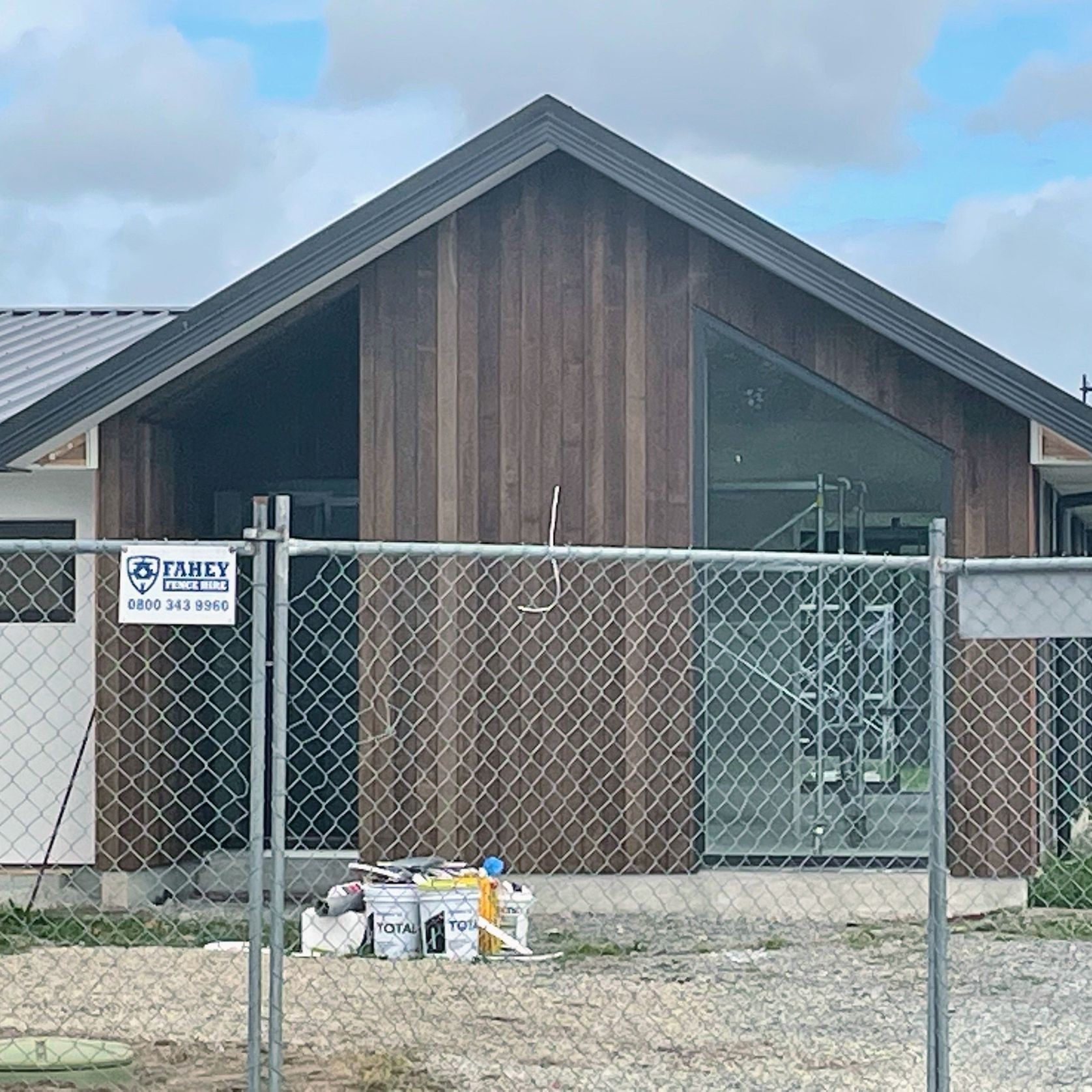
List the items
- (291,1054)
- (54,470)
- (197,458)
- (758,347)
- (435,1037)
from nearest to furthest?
(291,1054) < (435,1037) < (758,347) < (54,470) < (197,458)

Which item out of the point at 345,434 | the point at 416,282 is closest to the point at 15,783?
the point at 345,434

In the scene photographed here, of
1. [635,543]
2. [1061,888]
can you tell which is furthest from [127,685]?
[1061,888]

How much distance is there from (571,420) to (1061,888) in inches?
156

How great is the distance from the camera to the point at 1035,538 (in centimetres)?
1094

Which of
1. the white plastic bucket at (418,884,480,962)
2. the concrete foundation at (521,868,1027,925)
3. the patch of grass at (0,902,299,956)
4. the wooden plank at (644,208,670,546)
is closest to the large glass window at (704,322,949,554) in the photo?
the wooden plank at (644,208,670,546)

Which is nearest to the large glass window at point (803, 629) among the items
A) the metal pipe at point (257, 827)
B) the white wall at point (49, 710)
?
the white wall at point (49, 710)

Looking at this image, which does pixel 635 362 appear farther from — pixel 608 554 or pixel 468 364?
pixel 608 554

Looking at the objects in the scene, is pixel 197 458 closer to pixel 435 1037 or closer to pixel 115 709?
pixel 115 709

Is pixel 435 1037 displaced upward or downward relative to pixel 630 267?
downward

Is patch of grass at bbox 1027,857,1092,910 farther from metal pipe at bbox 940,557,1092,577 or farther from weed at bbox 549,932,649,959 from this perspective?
metal pipe at bbox 940,557,1092,577

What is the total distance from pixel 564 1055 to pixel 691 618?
3.95 meters

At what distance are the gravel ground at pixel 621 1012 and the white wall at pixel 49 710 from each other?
5.85 ft

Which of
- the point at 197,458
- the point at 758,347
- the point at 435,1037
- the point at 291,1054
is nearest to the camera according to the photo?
the point at 291,1054

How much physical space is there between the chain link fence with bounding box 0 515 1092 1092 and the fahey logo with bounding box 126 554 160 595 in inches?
106
